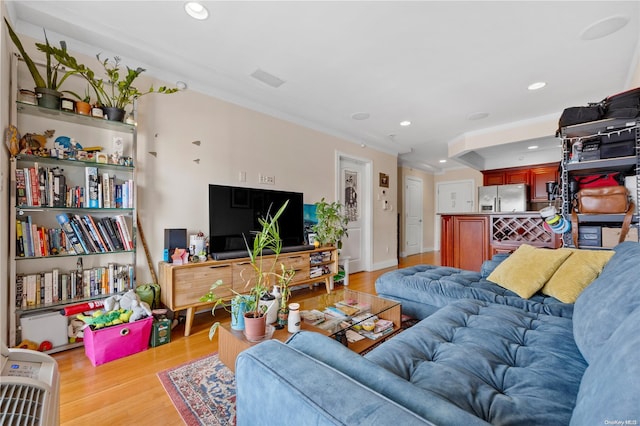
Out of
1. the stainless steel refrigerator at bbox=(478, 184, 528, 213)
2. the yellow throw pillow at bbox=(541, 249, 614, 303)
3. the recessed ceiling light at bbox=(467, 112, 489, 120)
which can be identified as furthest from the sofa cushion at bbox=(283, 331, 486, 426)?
the stainless steel refrigerator at bbox=(478, 184, 528, 213)

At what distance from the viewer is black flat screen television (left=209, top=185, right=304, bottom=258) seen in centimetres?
281

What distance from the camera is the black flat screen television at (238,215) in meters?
2.81

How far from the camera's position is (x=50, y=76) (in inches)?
77.7

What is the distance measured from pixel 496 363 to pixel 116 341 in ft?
7.60

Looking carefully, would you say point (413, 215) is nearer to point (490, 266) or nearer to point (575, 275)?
point (490, 266)

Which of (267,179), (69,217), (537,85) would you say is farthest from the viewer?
(267,179)

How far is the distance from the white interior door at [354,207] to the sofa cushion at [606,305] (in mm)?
3464

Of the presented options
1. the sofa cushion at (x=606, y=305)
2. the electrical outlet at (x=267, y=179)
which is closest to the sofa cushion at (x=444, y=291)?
the sofa cushion at (x=606, y=305)

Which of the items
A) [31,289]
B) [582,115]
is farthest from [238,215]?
[582,115]

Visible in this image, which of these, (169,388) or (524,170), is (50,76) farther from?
(524,170)

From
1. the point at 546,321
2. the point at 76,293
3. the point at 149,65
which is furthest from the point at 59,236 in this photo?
the point at 546,321

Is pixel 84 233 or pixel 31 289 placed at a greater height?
pixel 84 233

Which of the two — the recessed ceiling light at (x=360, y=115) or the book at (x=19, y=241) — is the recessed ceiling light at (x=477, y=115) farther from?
the book at (x=19, y=241)

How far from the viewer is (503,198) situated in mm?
6195
